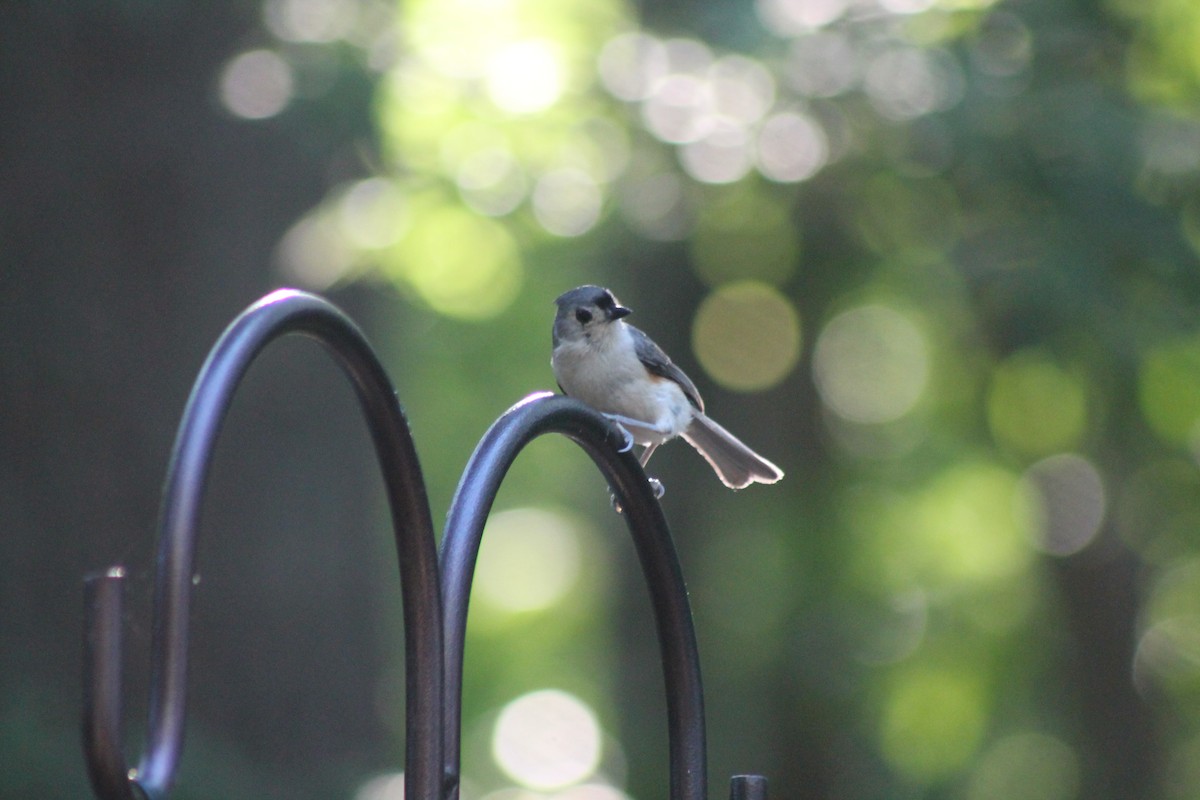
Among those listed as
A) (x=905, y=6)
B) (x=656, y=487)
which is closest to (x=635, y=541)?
(x=656, y=487)

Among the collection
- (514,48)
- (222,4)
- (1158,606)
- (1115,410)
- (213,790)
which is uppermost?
(514,48)

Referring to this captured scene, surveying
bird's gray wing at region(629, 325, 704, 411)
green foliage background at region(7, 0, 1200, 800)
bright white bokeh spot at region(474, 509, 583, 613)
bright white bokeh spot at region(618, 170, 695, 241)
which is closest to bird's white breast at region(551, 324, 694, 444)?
bird's gray wing at region(629, 325, 704, 411)

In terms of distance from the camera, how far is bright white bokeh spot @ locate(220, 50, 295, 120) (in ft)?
22.4

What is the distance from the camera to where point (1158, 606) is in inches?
512

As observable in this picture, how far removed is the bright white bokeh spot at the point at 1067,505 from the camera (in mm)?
11047

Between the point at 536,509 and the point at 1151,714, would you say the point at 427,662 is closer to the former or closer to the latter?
the point at 1151,714

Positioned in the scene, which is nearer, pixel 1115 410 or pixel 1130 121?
pixel 1130 121

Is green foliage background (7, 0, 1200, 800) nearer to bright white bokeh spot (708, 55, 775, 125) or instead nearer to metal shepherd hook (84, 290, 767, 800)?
bright white bokeh spot (708, 55, 775, 125)

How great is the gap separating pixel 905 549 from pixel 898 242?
4.90 m

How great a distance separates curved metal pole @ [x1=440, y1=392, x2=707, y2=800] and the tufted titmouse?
57.6 inches

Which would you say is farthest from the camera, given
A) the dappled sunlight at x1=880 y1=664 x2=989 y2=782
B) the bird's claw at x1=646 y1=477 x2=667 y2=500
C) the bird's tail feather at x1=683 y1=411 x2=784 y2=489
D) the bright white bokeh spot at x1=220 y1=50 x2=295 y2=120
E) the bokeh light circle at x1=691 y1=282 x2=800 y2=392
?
the dappled sunlight at x1=880 y1=664 x2=989 y2=782

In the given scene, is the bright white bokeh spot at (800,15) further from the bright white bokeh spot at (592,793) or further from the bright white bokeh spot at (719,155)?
the bright white bokeh spot at (592,793)

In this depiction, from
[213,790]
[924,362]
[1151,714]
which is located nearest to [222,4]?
Answer: [213,790]

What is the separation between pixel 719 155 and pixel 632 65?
872 millimetres
